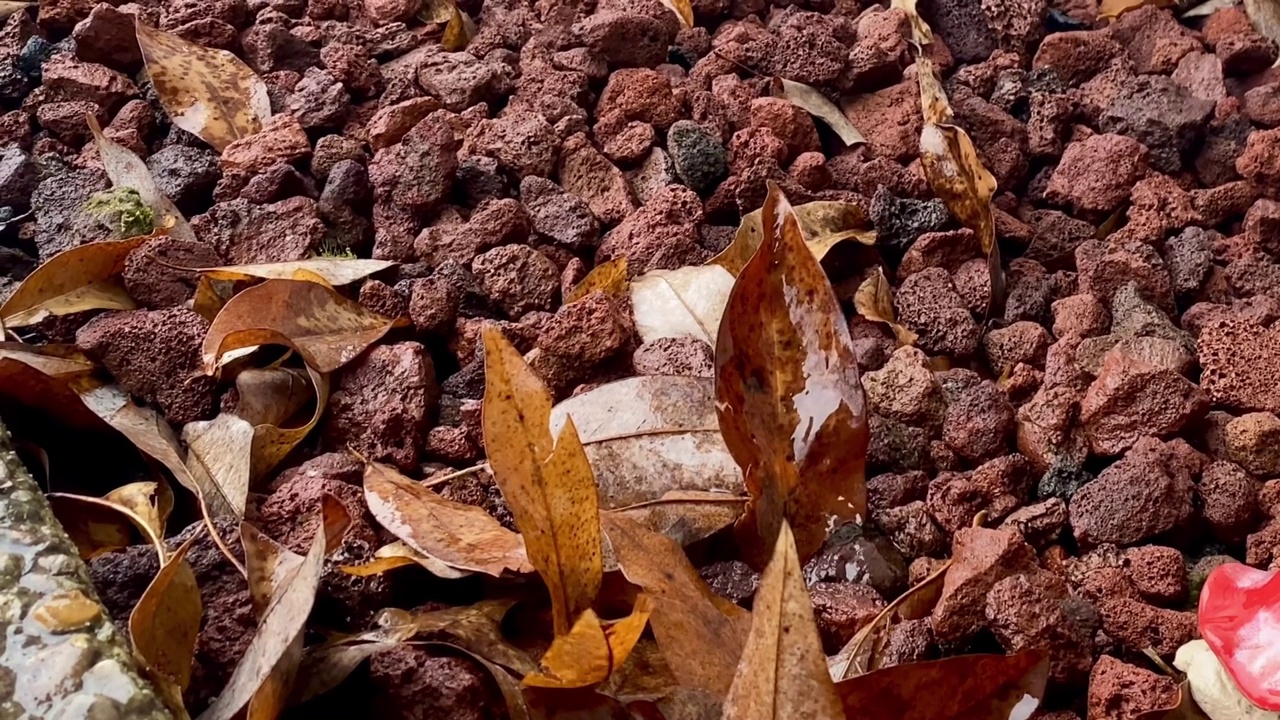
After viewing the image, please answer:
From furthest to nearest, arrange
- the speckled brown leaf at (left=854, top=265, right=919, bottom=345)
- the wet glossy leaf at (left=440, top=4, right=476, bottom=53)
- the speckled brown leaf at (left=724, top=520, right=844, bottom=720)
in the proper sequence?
the wet glossy leaf at (left=440, top=4, right=476, bottom=53), the speckled brown leaf at (left=854, top=265, right=919, bottom=345), the speckled brown leaf at (left=724, top=520, right=844, bottom=720)

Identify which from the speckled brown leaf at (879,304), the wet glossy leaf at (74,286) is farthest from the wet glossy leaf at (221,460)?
the speckled brown leaf at (879,304)

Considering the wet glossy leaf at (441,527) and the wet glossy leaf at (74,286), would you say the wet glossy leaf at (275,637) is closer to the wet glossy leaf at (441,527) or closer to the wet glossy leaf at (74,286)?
the wet glossy leaf at (441,527)

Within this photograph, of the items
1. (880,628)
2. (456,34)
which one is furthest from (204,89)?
(880,628)

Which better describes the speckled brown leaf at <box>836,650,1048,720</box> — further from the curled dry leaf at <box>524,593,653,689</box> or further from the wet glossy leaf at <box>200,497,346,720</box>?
the wet glossy leaf at <box>200,497,346,720</box>

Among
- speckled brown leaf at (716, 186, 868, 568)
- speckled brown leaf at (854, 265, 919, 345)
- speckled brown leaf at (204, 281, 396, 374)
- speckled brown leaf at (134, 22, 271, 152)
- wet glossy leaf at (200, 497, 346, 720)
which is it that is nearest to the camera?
wet glossy leaf at (200, 497, 346, 720)

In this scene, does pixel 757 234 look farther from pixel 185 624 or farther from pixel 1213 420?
pixel 185 624

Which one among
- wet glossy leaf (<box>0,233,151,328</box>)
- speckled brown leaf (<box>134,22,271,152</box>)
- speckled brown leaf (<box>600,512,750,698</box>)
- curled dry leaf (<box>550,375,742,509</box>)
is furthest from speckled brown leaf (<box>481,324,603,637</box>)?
speckled brown leaf (<box>134,22,271,152</box>)

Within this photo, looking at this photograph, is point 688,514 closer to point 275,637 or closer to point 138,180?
point 275,637
